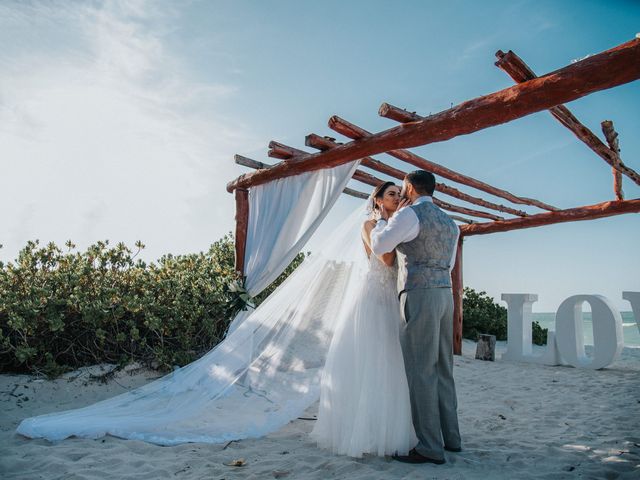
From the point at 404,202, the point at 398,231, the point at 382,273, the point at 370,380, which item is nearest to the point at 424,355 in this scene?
the point at 370,380

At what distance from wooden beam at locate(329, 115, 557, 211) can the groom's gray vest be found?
5.28 ft

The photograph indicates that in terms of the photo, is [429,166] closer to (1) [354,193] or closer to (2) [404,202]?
(1) [354,193]

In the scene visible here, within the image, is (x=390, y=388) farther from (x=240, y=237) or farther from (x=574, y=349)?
(x=574, y=349)

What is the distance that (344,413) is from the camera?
2.99 metres

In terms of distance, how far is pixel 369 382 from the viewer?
9.76 ft

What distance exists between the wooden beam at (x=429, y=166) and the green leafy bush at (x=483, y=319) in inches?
184

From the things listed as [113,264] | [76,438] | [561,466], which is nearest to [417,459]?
[561,466]

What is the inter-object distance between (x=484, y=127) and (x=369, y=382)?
7.17 ft

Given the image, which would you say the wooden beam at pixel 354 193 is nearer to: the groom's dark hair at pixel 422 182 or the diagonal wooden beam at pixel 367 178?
the diagonal wooden beam at pixel 367 178

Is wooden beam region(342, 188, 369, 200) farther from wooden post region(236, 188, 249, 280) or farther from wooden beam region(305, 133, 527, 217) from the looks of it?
wooden post region(236, 188, 249, 280)

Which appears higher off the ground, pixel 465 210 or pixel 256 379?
pixel 465 210

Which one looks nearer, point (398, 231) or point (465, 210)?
point (398, 231)

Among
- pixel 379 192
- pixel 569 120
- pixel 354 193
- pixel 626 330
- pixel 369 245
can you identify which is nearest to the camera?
pixel 369 245

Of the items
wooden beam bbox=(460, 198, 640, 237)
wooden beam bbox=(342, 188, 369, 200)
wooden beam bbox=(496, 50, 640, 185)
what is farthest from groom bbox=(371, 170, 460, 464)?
wooden beam bbox=(460, 198, 640, 237)
